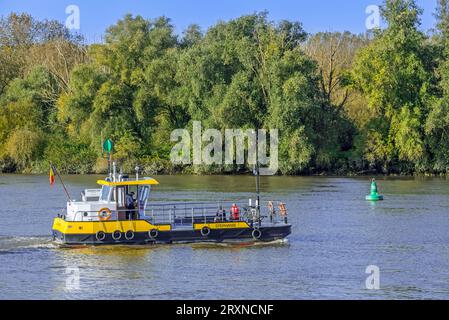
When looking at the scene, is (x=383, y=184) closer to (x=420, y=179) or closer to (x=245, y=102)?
(x=420, y=179)

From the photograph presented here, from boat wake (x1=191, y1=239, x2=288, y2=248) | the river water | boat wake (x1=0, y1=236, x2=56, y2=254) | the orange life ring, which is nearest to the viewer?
the river water

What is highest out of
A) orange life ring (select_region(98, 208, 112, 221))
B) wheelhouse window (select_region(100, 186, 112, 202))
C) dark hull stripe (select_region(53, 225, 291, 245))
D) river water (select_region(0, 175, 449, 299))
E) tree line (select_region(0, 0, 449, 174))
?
tree line (select_region(0, 0, 449, 174))

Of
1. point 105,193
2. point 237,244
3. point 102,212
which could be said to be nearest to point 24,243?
point 102,212

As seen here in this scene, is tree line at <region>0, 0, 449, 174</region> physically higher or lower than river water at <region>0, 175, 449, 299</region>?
higher

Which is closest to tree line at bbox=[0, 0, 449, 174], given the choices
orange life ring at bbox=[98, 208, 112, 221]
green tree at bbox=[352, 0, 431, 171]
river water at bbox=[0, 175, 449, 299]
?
green tree at bbox=[352, 0, 431, 171]

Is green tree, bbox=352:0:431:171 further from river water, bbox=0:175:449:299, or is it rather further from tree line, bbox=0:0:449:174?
river water, bbox=0:175:449:299

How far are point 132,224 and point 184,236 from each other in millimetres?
2769

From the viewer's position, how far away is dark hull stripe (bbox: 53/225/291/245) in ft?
155

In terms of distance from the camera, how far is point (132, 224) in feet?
157

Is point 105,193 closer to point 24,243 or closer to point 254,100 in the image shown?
point 24,243


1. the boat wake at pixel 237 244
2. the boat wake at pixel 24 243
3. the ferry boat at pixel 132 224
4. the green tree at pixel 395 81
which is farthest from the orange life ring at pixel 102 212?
the green tree at pixel 395 81

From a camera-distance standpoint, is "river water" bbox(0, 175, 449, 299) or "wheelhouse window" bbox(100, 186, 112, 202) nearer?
"river water" bbox(0, 175, 449, 299)

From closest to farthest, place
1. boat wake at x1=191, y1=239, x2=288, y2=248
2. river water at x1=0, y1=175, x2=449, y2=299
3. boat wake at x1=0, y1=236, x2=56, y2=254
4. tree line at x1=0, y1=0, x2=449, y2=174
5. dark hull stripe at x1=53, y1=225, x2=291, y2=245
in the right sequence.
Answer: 1. river water at x1=0, y1=175, x2=449, y2=299
2. dark hull stripe at x1=53, y1=225, x2=291, y2=245
3. boat wake at x1=0, y1=236, x2=56, y2=254
4. boat wake at x1=191, y1=239, x2=288, y2=248
5. tree line at x1=0, y1=0, x2=449, y2=174

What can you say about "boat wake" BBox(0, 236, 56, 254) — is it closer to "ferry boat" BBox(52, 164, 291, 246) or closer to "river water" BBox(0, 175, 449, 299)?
"river water" BBox(0, 175, 449, 299)
